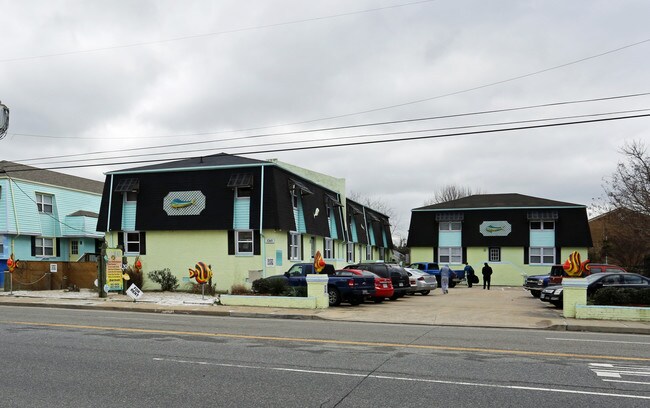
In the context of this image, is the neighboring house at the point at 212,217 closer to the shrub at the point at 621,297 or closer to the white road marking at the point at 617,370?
the shrub at the point at 621,297

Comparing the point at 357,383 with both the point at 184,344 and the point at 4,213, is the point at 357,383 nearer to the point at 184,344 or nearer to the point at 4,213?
the point at 184,344

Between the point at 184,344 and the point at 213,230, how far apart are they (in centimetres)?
1762

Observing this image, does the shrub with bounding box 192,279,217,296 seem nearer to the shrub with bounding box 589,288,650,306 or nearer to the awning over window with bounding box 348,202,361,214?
the shrub with bounding box 589,288,650,306

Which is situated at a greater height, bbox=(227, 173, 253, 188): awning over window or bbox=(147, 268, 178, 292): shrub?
bbox=(227, 173, 253, 188): awning over window

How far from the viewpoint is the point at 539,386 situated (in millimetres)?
7805

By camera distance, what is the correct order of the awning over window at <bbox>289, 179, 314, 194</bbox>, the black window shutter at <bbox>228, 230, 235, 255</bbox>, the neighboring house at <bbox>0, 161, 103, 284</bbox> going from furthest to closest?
the neighboring house at <bbox>0, 161, 103, 284</bbox> → the awning over window at <bbox>289, 179, 314, 194</bbox> → the black window shutter at <bbox>228, 230, 235, 255</bbox>

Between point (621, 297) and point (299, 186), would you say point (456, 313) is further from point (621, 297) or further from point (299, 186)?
point (299, 186)

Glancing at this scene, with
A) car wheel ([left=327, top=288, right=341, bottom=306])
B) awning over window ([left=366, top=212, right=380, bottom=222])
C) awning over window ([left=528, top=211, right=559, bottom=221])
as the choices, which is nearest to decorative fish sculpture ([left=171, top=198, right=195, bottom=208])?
car wheel ([left=327, top=288, right=341, bottom=306])

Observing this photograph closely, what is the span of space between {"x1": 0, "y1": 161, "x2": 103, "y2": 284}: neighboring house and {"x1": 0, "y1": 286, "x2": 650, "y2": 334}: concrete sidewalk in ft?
22.1

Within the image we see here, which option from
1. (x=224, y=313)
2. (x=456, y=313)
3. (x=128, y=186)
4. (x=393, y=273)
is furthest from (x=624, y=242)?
(x=224, y=313)

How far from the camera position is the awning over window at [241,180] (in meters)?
28.0

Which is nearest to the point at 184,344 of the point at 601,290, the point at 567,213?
the point at 601,290

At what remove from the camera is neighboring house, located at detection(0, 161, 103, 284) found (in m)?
31.3

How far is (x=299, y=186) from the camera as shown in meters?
30.8
